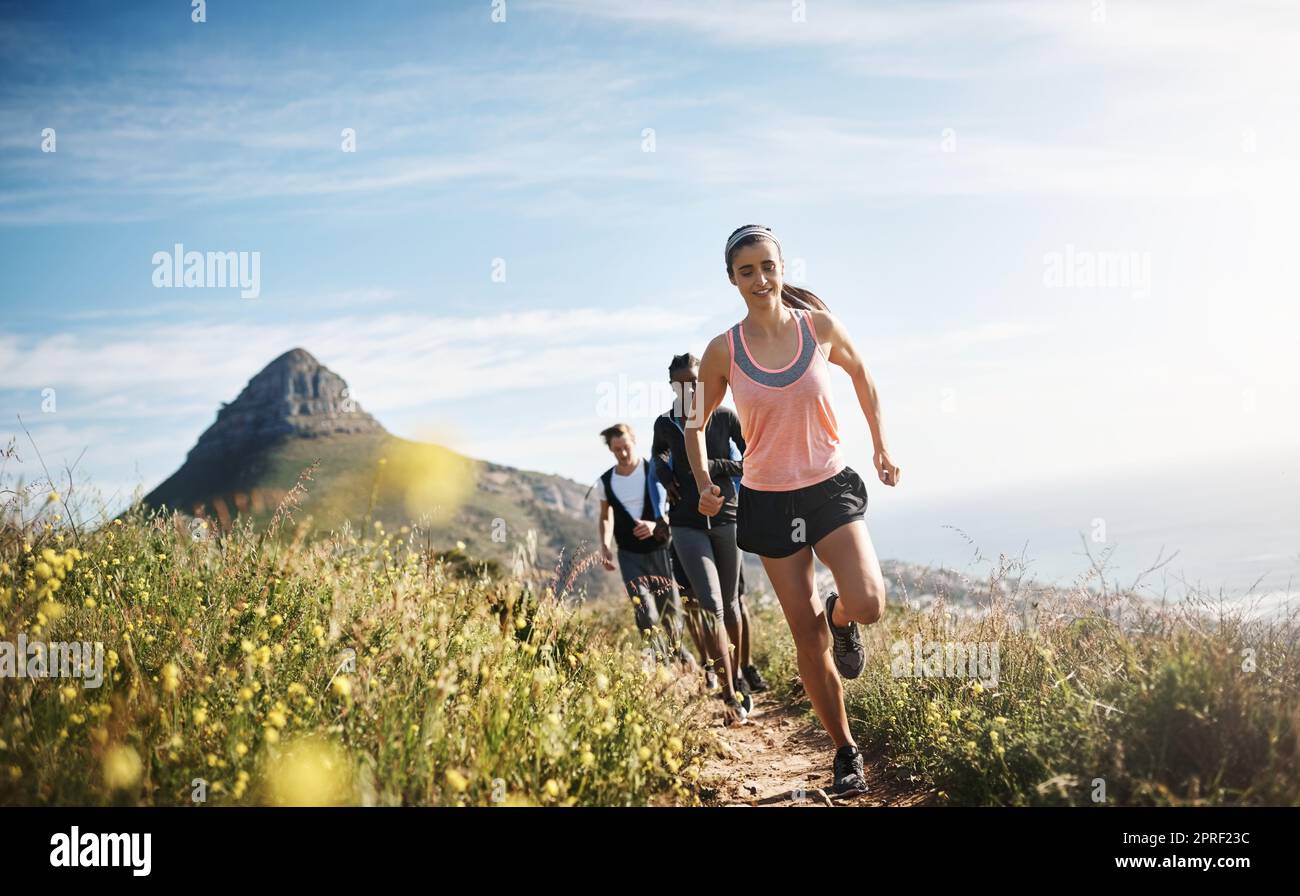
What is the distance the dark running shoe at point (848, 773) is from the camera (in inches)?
166

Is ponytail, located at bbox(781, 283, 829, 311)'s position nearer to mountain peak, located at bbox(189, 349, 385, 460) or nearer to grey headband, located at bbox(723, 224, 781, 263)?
grey headband, located at bbox(723, 224, 781, 263)

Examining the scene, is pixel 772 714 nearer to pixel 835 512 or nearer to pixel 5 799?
pixel 835 512

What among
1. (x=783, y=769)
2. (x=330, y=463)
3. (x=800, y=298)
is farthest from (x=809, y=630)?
(x=330, y=463)

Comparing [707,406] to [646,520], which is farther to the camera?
[646,520]

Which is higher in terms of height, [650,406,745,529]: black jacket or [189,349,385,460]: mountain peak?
[189,349,385,460]: mountain peak

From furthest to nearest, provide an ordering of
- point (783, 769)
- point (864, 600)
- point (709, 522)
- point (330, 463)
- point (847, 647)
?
1. point (330, 463)
2. point (709, 522)
3. point (783, 769)
4. point (847, 647)
5. point (864, 600)

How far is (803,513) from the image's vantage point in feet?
13.4

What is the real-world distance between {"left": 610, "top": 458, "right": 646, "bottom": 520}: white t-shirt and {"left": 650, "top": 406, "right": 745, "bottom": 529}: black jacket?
0.65m

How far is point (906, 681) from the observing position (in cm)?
530

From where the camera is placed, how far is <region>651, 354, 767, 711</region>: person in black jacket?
245 inches

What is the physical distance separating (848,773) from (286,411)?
155 meters

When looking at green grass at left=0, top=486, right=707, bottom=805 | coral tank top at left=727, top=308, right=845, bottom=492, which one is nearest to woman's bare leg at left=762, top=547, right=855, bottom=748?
→ coral tank top at left=727, top=308, right=845, bottom=492

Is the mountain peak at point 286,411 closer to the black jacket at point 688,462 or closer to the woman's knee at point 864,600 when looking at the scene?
the black jacket at point 688,462

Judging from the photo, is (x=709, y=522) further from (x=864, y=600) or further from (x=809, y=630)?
(x=864, y=600)
